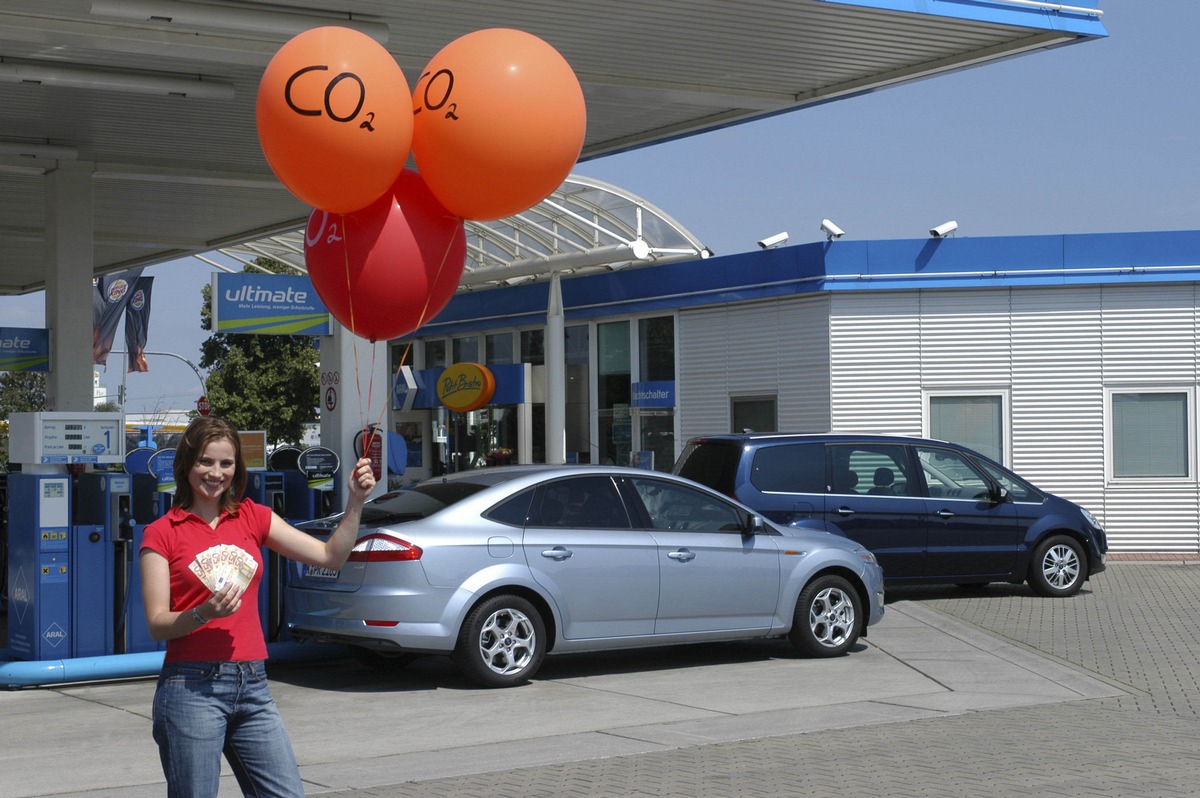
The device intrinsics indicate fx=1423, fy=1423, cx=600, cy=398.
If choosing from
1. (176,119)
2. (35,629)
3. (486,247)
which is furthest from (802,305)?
(35,629)

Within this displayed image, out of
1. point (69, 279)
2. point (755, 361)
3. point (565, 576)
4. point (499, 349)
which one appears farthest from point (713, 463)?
point (499, 349)

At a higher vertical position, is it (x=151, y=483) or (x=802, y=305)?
(x=802, y=305)

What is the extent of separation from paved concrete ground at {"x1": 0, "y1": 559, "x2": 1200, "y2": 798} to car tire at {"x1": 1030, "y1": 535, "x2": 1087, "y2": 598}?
2669 mm

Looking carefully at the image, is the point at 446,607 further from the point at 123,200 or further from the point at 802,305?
the point at 802,305

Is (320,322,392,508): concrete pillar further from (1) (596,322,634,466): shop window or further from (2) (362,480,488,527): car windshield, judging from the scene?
(1) (596,322,634,466): shop window

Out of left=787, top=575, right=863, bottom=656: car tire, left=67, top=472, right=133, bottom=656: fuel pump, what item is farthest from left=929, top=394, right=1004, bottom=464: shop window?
left=67, top=472, right=133, bottom=656: fuel pump

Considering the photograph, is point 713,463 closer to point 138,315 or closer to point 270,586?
point 270,586

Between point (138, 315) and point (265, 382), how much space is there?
23.2 ft

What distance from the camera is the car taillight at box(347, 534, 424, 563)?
9.49 meters

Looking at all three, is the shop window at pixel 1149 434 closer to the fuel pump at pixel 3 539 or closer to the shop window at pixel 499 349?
the shop window at pixel 499 349

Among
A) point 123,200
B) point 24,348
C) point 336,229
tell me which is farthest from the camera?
point 123,200

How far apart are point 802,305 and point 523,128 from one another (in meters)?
16.1

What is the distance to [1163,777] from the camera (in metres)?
7.11

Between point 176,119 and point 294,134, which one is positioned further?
point 176,119
